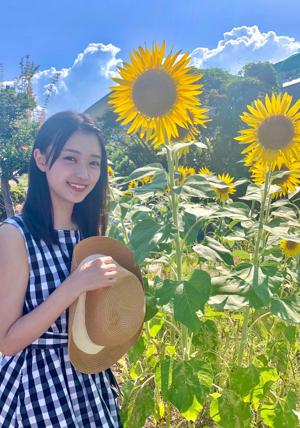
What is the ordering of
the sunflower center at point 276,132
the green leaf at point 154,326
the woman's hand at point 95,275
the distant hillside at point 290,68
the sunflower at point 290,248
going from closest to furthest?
the woman's hand at point 95,275 < the sunflower center at point 276,132 < the green leaf at point 154,326 < the sunflower at point 290,248 < the distant hillside at point 290,68

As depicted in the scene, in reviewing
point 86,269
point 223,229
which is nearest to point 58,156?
point 86,269

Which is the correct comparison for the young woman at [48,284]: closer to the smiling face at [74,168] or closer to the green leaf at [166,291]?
the smiling face at [74,168]

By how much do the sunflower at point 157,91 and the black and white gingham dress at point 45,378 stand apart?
0.47 metres

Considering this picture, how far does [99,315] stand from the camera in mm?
1360

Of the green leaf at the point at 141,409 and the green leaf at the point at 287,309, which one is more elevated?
the green leaf at the point at 287,309

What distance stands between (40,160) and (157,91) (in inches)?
16.3

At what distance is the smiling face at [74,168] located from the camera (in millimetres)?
1412

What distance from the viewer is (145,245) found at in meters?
1.25

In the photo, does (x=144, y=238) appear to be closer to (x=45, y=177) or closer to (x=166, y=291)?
(x=166, y=291)

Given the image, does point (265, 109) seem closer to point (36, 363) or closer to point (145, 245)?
point (145, 245)

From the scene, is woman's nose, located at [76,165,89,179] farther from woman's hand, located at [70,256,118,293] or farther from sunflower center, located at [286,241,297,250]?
sunflower center, located at [286,241,297,250]

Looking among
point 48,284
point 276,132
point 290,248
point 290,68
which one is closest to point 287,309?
point 276,132

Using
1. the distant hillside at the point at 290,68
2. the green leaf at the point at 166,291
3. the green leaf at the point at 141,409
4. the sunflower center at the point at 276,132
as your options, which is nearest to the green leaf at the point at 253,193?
the sunflower center at the point at 276,132

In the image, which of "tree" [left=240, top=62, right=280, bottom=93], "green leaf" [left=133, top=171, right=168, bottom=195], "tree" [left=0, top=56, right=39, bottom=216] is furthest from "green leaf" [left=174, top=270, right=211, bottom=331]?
"tree" [left=240, top=62, right=280, bottom=93]
